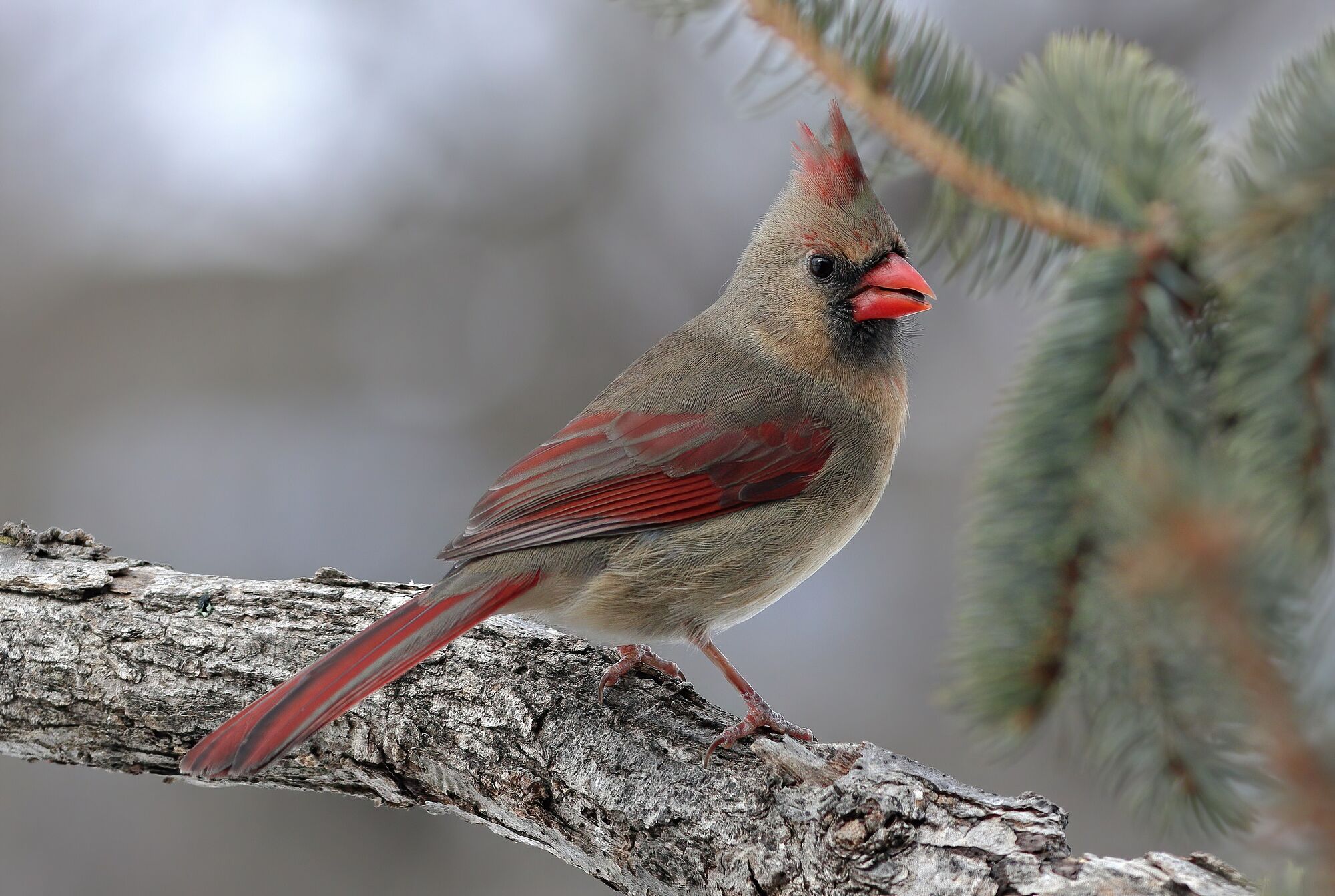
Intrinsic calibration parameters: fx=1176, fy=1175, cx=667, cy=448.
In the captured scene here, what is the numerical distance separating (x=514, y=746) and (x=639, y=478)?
59cm

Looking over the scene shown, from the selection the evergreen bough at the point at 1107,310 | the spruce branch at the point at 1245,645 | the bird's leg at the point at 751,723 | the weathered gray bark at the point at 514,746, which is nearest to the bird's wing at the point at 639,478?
the weathered gray bark at the point at 514,746

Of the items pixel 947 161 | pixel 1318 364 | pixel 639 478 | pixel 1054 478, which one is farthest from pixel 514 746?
pixel 1318 364

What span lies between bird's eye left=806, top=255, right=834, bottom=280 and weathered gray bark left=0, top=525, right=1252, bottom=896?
92 centimetres

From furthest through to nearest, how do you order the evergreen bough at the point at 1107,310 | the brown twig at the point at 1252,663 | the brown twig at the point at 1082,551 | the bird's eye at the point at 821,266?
the bird's eye at the point at 821,266 < the brown twig at the point at 1082,551 < the evergreen bough at the point at 1107,310 < the brown twig at the point at 1252,663

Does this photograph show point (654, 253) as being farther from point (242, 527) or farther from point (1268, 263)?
point (1268, 263)

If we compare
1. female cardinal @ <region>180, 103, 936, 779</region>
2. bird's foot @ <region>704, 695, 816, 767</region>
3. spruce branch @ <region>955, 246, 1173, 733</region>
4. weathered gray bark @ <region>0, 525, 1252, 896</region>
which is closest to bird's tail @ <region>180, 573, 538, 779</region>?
female cardinal @ <region>180, 103, 936, 779</region>

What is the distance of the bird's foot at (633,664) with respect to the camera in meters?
2.04

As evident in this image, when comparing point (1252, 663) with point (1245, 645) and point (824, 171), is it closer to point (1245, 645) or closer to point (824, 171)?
point (1245, 645)

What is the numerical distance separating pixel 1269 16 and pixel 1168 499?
3249 millimetres

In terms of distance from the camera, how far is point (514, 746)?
1.86 metres

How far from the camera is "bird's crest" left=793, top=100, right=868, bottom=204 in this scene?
2.23 metres

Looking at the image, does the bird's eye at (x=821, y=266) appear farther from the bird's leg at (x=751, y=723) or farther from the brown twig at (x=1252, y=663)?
the brown twig at (x=1252, y=663)

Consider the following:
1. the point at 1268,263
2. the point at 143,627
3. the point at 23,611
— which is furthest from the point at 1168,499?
the point at 23,611

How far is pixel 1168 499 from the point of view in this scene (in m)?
0.71
